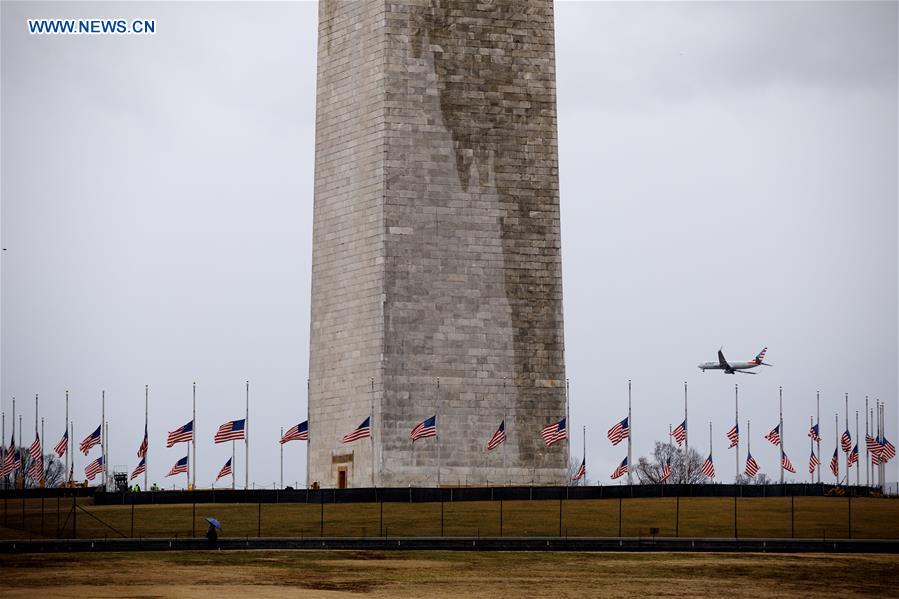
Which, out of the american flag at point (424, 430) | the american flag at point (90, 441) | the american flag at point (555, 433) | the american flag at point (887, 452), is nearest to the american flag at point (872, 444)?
the american flag at point (887, 452)

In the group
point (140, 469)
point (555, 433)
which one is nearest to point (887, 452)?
point (555, 433)

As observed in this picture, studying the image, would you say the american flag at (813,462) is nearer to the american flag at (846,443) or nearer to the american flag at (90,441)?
the american flag at (846,443)

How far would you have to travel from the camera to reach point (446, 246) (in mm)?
70750

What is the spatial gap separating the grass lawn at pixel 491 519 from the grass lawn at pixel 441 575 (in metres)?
5.07

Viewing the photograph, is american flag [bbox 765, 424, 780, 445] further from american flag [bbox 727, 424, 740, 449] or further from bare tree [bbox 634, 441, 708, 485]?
bare tree [bbox 634, 441, 708, 485]

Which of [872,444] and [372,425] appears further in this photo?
[872,444]

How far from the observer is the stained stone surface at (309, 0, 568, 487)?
70188mm

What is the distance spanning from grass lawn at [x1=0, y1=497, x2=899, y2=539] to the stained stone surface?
5288mm

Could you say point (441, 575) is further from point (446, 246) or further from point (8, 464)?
point (8, 464)

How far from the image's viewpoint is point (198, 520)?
6250 cm

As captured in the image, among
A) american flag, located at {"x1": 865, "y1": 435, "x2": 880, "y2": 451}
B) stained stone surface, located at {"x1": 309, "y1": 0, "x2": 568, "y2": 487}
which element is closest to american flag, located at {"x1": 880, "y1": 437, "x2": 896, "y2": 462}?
american flag, located at {"x1": 865, "y1": 435, "x2": 880, "y2": 451}

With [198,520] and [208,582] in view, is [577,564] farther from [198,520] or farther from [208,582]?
[198,520]

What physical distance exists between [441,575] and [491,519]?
459 inches

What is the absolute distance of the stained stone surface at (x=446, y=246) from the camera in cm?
7019
